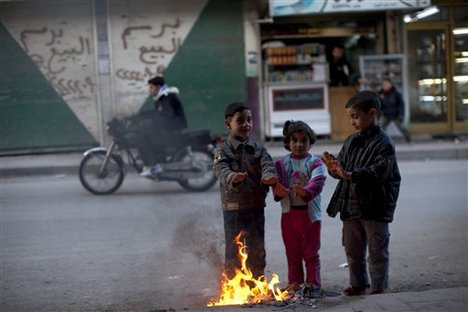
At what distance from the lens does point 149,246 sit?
7.55 m

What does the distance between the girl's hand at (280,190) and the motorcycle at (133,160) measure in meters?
6.00

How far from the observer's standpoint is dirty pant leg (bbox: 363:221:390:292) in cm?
488

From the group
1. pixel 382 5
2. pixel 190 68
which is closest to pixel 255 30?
pixel 190 68

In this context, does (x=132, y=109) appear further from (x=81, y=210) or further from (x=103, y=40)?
(x=81, y=210)

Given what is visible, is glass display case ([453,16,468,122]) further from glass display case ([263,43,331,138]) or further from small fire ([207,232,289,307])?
small fire ([207,232,289,307])

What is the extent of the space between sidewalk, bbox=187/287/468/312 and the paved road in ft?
3.22

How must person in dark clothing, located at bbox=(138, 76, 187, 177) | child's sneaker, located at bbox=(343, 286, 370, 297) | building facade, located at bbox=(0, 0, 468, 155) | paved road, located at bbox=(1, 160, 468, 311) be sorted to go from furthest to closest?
building facade, located at bbox=(0, 0, 468, 155)
person in dark clothing, located at bbox=(138, 76, 187, 177)
paved road, located at bbox=(1, 160, 468, 311)
child's sneaker, located at bbox=(343, 286, 370, 297)

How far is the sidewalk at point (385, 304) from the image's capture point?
456 centimetres

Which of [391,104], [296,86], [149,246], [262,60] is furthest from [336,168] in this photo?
[262,60]

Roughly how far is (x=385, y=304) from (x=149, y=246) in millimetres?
3465

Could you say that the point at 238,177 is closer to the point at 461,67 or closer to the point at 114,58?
the point at 114,58

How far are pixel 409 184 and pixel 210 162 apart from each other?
3117mm

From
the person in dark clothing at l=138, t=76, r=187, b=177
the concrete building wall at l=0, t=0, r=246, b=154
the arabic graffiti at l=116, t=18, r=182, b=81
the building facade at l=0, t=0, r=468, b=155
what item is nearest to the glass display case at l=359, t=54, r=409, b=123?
the building facade at l=0, t=0, r=468, b=155

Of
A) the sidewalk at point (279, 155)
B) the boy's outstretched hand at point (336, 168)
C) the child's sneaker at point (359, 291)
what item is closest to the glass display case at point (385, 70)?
the sidewalk at point (279, 155)
